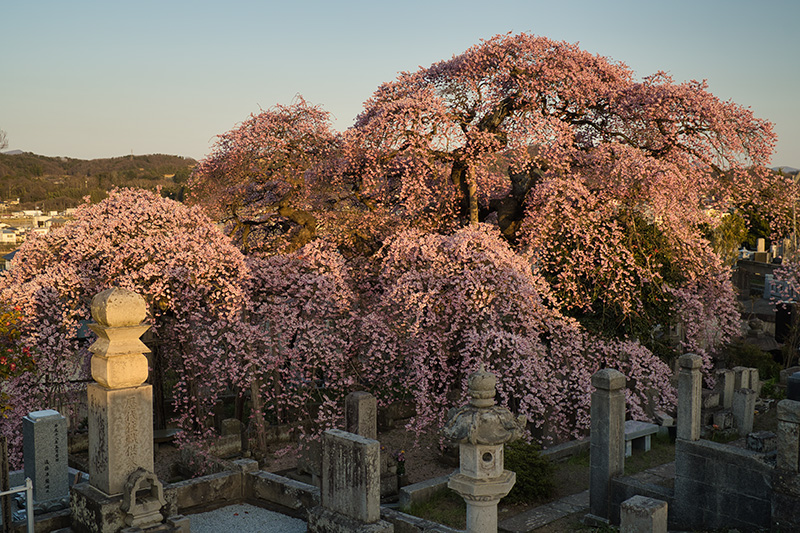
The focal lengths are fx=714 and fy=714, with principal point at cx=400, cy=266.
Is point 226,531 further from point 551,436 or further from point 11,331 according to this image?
point 551,436

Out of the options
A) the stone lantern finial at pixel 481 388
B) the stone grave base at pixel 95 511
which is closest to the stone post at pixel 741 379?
the stone lantern finial at pixel 481 388

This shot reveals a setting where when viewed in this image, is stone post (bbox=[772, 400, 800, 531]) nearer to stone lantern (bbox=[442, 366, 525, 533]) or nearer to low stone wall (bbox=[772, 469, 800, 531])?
low stone wall (bbox=[772, 469, 800, 531])

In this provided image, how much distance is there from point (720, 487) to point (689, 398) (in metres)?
1.48

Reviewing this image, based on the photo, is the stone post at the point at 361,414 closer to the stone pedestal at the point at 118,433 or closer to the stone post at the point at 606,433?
the stone post at the point at 606,433

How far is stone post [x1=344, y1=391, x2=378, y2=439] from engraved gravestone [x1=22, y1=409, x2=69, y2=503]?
476cm

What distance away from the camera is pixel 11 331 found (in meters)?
12.3

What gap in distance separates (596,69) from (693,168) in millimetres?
3440

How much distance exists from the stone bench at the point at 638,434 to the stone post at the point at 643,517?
6727 mm

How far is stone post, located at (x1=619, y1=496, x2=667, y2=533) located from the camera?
915cm

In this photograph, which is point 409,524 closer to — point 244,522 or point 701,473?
point 244,522


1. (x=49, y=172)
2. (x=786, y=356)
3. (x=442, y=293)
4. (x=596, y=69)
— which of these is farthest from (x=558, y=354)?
(x=49, y=172)

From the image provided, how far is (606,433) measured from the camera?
11.9 m

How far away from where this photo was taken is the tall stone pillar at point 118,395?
329 inches

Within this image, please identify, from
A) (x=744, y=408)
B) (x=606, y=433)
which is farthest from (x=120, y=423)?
(x=744, y=408)
